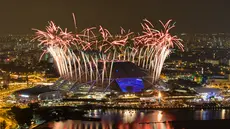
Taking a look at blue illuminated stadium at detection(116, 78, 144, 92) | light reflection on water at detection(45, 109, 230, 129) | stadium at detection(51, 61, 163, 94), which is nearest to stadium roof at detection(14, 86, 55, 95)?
stadium at detection(51, 61, 163, 94)

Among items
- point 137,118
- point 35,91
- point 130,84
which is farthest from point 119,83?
point 137,118

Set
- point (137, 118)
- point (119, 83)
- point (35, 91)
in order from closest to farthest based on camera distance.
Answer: point (137, 118)
point (119, 83)
point (35, 91)

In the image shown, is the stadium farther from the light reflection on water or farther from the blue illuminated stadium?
the light reflection on water

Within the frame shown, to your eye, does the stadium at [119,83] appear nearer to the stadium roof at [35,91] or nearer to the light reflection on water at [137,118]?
the stadium roof at [35,91]

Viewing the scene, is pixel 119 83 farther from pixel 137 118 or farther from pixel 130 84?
pixel 137 118

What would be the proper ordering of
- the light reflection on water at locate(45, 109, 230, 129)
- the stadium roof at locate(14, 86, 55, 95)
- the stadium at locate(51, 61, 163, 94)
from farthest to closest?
the stadium roof at locate(14, 86, 55, 95) → the stadium at locate(51, 61, 163, 94) → the light reflection on water at locate(45, 109, 230, 129)

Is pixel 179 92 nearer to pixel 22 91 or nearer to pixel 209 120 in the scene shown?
pixel 209 120
